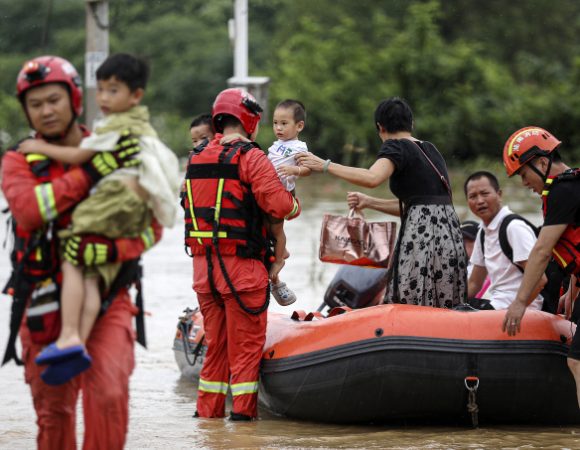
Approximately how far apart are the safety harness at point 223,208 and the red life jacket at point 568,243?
168 cm

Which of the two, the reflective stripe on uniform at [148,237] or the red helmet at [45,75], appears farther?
the reflective stripe on uniform at [148,237]

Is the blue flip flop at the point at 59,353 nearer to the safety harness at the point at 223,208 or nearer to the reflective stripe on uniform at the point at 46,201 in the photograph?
the reflective stripe on uniform at the point at 46,201

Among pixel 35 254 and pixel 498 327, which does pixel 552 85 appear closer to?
pixel 498 327

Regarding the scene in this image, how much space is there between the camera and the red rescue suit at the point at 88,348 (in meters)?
4.63

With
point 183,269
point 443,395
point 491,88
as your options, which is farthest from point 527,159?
point 491,88

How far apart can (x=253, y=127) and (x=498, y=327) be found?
184cm

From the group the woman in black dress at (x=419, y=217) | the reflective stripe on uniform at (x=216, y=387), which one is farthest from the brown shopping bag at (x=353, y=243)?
the reflective stripe on uniform at (x=216, y=387)

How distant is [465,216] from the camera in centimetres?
1992

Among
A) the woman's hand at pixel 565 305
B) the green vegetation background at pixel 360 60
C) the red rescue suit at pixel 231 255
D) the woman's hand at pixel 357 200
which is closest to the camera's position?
the red rescue suit at pixel 231 255

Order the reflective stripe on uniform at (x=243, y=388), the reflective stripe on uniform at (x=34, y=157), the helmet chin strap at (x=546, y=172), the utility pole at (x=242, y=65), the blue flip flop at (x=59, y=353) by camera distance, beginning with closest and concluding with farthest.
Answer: the blue flip flop at (x=59, y=353), the reflective stripe on uniform at (x=34, y=157), the helmet chin strap at (x=546, y=172), the reflective stripe on uniform at (x=243, y=388), the utility pole at (x=242, y=65)

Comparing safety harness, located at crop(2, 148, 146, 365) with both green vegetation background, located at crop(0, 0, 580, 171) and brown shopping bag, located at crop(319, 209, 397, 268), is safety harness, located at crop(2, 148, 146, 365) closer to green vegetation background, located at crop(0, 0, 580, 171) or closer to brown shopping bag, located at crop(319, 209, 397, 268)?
brown shopping bag, located at crop(319, 209, 397, 268)

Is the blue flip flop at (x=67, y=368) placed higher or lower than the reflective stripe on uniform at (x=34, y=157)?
lower

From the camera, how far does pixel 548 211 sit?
6219 millimetres

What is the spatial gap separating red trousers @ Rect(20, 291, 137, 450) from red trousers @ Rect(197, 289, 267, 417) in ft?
7.31
